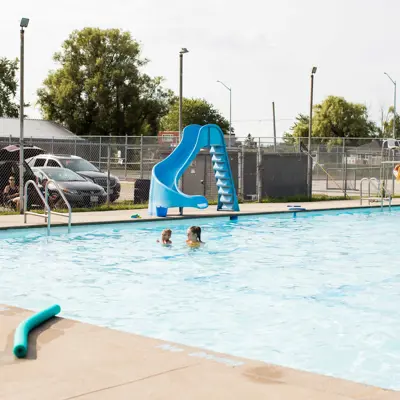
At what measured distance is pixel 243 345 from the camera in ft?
26.0

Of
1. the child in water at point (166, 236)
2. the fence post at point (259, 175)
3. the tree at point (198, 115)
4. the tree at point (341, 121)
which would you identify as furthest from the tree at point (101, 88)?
the child in water at point (166, 236)

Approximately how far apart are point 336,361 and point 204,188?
772 inches

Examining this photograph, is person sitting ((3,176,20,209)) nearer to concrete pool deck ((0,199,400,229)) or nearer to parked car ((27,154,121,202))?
concrete pool deck ((0,199,400,229))

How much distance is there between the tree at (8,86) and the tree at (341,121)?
50.2 m

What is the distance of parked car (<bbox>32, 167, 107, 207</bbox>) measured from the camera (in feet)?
70.2

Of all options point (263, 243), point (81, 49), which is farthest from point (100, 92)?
point (263, 243)

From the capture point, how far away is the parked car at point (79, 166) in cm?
2472

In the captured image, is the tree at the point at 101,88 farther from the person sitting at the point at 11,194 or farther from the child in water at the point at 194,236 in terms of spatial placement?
the child in water at the point at 194,236

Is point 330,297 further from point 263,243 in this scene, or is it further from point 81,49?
point 81,49

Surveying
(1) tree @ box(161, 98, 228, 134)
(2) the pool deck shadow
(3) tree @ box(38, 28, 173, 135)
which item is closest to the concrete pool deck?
(2) the pool deck shadow

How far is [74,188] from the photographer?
2153 centimetres

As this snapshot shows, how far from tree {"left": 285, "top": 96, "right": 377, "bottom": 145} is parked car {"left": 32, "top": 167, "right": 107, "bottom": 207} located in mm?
96228

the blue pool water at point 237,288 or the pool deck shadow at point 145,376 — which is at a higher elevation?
the pool deck shadow at point 145,376

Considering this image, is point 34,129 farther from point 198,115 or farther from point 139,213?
point 198,115
